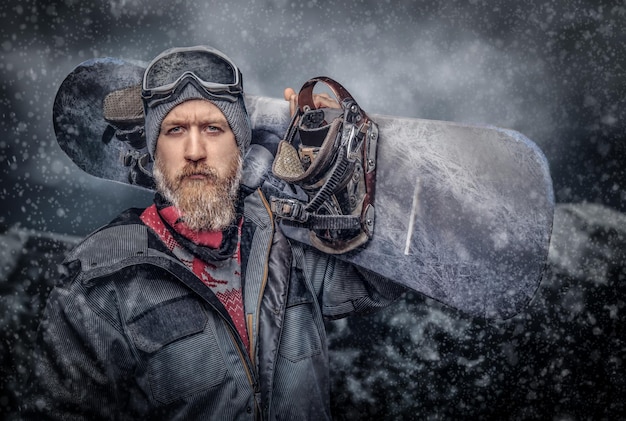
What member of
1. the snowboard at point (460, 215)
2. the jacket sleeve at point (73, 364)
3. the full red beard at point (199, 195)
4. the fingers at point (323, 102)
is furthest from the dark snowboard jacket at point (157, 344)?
the fingers at point (323, 102)

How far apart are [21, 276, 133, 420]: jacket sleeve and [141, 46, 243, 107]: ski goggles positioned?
31.5 inches

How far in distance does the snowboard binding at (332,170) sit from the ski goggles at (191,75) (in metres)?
0.32

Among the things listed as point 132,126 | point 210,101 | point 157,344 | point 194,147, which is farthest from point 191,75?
point 157,344

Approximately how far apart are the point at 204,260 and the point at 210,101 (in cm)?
64

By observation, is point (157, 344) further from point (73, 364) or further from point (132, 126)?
point (132, 126)

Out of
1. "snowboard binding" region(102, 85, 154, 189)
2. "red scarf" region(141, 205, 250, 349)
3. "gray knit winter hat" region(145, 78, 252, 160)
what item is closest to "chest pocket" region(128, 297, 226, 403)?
"red scarf" region(141, 205, 250, 349)

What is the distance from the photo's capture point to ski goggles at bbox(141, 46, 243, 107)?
1.69 metres

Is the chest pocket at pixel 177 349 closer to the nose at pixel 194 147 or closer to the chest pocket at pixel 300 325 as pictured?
the chest pocket at pixel 300 325

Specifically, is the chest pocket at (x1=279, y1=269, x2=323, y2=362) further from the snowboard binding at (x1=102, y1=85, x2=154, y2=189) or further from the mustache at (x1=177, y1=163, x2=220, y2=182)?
the snowboard binding at (x1=102, y1=85, x2=154, y2=189)

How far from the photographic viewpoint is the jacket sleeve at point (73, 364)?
135 centimetres

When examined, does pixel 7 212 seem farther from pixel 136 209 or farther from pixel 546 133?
pixel 546 133

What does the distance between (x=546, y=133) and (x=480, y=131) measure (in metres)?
3.12

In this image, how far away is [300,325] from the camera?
1696mm

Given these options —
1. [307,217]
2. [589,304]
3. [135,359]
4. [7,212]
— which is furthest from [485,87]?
[7,212]
